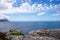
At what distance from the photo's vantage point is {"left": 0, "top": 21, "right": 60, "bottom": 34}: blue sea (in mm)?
3057

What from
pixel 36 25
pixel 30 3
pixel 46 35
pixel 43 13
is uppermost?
pixel 30 3

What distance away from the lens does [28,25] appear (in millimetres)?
3068

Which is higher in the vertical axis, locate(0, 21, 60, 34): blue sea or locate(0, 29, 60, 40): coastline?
locate(0, 21, 60, 34): blue sea

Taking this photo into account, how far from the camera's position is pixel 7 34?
3.13m

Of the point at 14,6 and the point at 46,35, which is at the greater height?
the point at 14,6

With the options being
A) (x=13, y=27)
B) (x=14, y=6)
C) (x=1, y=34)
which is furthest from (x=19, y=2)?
(x=1, y=34)

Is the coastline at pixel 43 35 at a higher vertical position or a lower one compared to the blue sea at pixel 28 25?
lower

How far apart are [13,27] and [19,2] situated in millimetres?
527

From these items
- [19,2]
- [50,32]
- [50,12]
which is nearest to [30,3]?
[19,2]

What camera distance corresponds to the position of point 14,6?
3.15 metres

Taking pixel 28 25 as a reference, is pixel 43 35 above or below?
below

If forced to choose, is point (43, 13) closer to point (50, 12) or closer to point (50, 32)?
point (50, 12)

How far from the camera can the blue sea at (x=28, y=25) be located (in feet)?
10.0

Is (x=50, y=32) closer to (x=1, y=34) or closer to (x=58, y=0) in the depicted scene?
(x=58, y=0)
